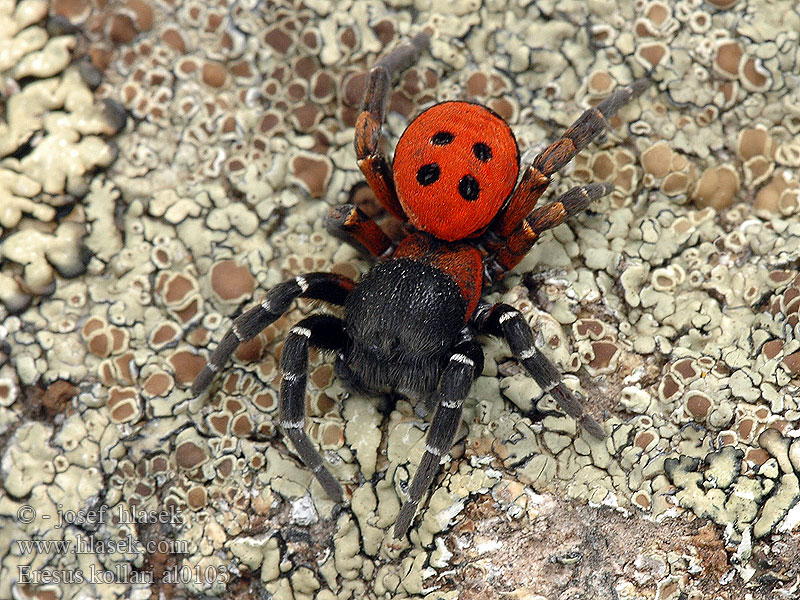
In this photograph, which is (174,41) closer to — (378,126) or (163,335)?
(378,126)

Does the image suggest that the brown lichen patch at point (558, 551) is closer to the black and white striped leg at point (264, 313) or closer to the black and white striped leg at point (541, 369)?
the black and white striped leg at point (541, 369)

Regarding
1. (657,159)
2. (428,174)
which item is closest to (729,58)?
(657,159)

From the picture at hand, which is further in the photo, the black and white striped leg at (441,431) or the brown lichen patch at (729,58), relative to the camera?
the brown lichen patch at (729,58)

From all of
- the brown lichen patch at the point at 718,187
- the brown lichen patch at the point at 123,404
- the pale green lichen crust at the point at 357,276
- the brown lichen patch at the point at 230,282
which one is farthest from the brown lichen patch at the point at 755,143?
the brown lichen patch at the point at 123,404

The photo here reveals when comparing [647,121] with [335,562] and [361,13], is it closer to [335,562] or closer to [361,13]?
[361,13]

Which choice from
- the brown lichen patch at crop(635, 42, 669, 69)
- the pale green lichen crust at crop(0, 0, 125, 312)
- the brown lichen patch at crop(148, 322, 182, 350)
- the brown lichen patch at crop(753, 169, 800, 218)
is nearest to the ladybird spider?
the brown lichen patch at crop(635, 42, 669, 69)

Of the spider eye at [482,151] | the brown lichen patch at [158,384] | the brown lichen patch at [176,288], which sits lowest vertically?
the brown lichen patch at [158,384]

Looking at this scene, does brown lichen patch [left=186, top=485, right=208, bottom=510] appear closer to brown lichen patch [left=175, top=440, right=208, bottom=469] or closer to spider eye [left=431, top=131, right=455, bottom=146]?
brown lichen patch [left=175, top=440, right=208, bottom=469]
